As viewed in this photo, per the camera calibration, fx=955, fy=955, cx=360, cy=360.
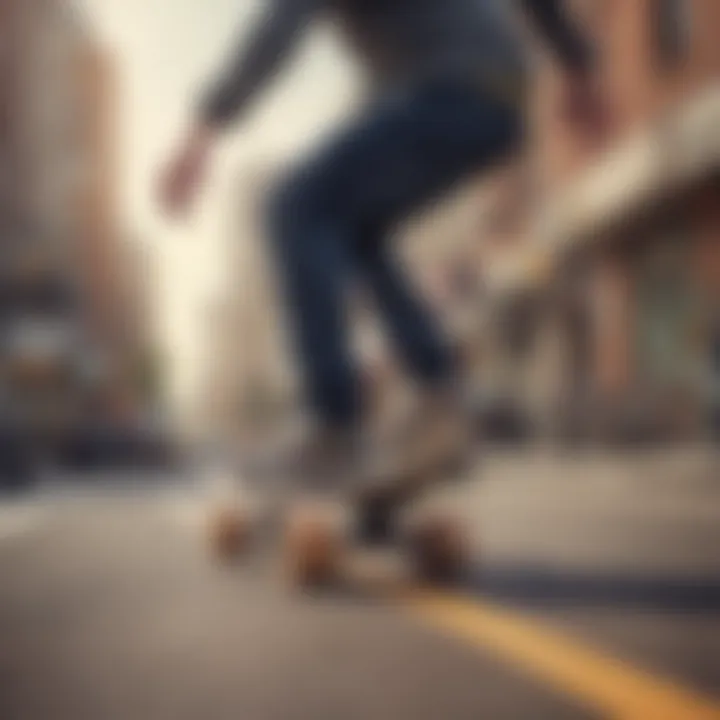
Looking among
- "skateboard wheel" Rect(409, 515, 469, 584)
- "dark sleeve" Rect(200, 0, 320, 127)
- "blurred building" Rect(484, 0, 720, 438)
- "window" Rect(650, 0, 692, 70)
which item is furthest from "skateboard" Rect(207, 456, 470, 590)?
"window" Rect(650, 0, 692, 70)

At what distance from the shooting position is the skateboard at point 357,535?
0.76m

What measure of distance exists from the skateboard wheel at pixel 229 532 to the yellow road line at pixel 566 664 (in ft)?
0.45

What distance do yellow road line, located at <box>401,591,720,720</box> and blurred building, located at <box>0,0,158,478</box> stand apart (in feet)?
0.91

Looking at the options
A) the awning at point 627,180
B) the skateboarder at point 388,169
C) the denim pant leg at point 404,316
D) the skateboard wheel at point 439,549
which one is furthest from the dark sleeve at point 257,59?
the skateboard wheel at point 439,549

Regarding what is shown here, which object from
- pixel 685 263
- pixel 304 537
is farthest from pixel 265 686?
pixel 685 263

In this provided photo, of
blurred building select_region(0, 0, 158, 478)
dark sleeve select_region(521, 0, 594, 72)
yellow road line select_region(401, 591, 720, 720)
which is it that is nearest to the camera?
yellow road line select_region(401, 591, 720, 720)

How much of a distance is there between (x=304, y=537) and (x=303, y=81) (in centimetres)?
36

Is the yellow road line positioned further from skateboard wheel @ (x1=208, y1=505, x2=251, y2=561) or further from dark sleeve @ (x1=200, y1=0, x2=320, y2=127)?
dark sleeve @ (x1=200, y1=0, x2=320, y2=127)

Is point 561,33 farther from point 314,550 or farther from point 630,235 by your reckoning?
point 314,550

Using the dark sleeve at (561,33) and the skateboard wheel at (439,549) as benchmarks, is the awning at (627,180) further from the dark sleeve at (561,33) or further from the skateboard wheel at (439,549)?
the skateboard wheel at (439,549)

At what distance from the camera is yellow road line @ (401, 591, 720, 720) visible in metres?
0.53

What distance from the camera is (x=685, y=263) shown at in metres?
0.90

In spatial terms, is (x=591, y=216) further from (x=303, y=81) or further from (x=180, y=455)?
(x=180, y=455)

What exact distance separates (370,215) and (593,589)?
0.34 metres
